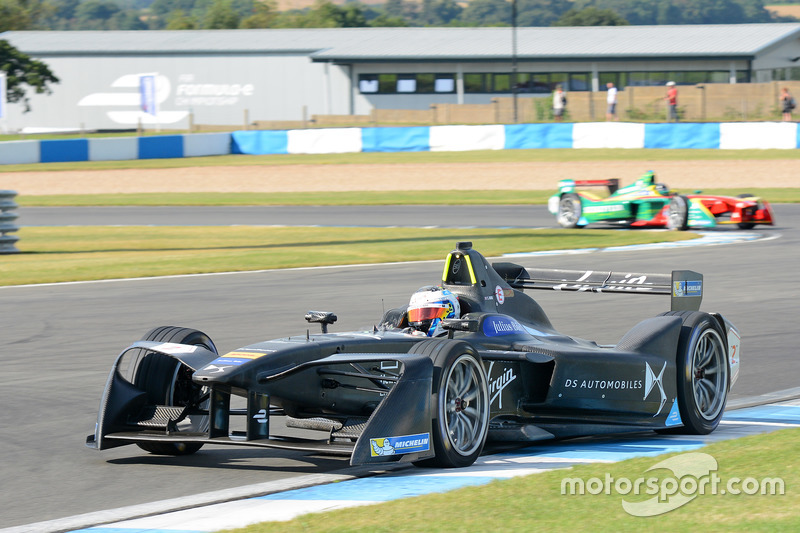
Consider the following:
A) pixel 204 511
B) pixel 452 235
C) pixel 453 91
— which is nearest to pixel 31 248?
pixel 452 235

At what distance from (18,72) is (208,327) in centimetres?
4986

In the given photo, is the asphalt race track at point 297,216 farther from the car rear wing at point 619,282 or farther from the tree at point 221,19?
the tree at point 221,19

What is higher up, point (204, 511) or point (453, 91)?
point (453, 91)

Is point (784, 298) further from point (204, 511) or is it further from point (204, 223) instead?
point (204, 223)

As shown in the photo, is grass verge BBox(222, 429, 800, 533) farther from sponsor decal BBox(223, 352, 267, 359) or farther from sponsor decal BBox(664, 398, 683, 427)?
sponsor decal BBox(664, 398, 683, 427)

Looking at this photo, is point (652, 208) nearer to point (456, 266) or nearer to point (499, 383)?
point (456, 266)

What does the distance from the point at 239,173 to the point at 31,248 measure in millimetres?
18667

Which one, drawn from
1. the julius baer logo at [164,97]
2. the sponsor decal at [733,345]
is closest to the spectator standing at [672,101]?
the julius baer logo at [164,97]

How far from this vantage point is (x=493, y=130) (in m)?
42.6

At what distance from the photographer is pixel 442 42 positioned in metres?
63.2

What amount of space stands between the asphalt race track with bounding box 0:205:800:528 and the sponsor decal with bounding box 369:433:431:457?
2.03ft

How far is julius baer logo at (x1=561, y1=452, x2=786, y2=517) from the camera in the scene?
541cm

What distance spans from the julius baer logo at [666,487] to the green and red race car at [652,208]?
1739 centimetres

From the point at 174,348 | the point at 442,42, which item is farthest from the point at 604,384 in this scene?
the point at 442,42
